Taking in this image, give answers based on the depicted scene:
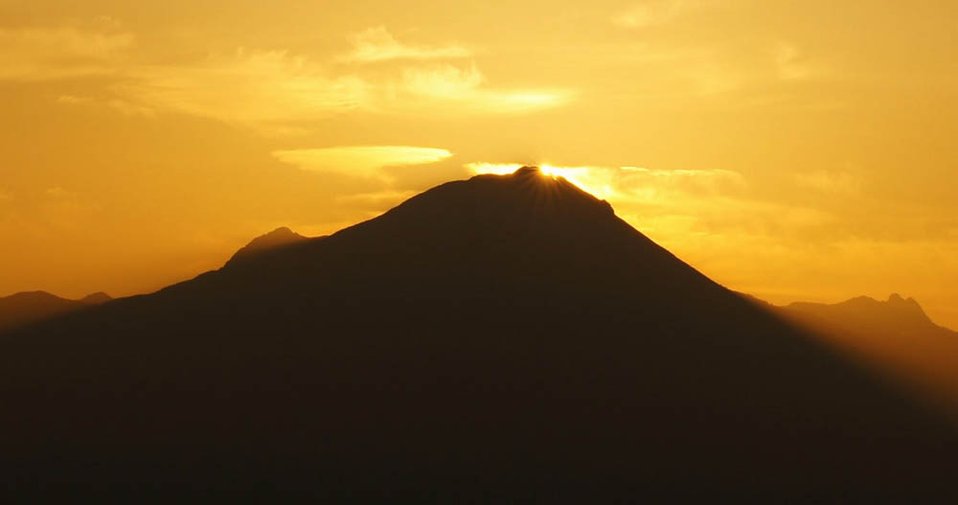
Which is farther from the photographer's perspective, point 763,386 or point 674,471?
point 763,386

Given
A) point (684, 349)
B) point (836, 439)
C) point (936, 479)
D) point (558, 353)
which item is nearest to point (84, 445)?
point (558, 353)

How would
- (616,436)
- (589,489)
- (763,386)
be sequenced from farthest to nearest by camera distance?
(763,386) → (616,436) → (589,489)

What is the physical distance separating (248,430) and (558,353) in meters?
42.0

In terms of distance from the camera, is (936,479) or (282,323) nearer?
(936,479)

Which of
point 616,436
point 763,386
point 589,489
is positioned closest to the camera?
point 589,489

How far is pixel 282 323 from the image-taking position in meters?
200

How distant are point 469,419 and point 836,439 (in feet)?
154

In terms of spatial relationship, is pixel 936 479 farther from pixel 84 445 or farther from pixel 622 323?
pixel 84 445

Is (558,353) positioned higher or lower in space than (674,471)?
higher

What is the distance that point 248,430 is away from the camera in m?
177

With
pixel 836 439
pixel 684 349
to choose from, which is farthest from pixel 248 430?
pixel 836 439

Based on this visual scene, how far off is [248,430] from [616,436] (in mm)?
44581

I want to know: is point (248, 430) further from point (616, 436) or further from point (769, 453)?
point (769, 453)

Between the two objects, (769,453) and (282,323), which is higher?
(282,323)
